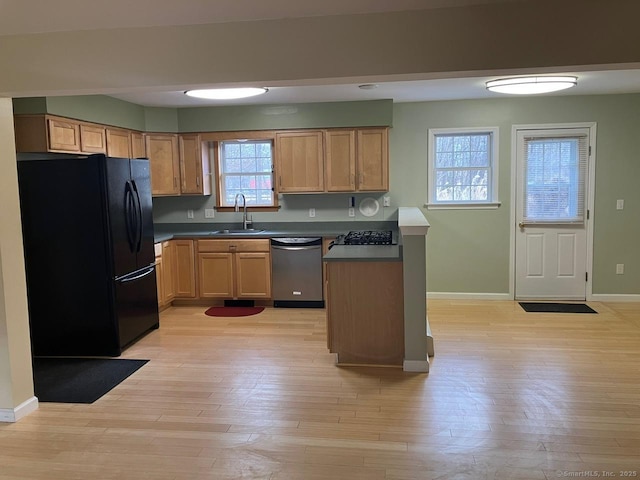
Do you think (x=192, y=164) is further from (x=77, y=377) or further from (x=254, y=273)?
(x=77, y=377)

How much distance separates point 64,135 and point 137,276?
1.39 m

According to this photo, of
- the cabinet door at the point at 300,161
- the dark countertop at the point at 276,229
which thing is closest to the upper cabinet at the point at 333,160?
the cabinet door at the point at 300,161

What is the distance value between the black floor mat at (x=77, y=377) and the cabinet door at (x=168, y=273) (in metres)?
1.53

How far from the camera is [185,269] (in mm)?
5965

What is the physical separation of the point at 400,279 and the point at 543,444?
1.48m

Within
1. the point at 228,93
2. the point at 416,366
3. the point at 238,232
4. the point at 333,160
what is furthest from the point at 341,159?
the point at 416,366

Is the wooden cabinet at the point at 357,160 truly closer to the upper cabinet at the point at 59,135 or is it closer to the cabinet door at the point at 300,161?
the cabinet door at the point at 300,161

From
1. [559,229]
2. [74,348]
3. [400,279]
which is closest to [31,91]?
[74,348]

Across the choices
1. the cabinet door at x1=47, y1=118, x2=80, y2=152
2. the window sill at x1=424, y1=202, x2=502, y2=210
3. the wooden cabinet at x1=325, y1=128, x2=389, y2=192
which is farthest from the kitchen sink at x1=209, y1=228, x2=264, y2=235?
the window sill at x1=424, y1=202, x2=502, y2=210

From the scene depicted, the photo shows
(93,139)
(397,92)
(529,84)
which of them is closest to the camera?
(529,84)

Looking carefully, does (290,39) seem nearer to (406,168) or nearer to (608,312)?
(406,168)

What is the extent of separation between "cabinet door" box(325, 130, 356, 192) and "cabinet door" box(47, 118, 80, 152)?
259 centimetres

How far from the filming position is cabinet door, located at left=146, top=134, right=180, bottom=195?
19.5 feet

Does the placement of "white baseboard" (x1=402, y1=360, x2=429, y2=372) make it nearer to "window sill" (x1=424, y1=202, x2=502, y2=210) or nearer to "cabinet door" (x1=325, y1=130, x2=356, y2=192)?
"cabinet door" (x1=325, y1=130, x2=356, y2=192)
